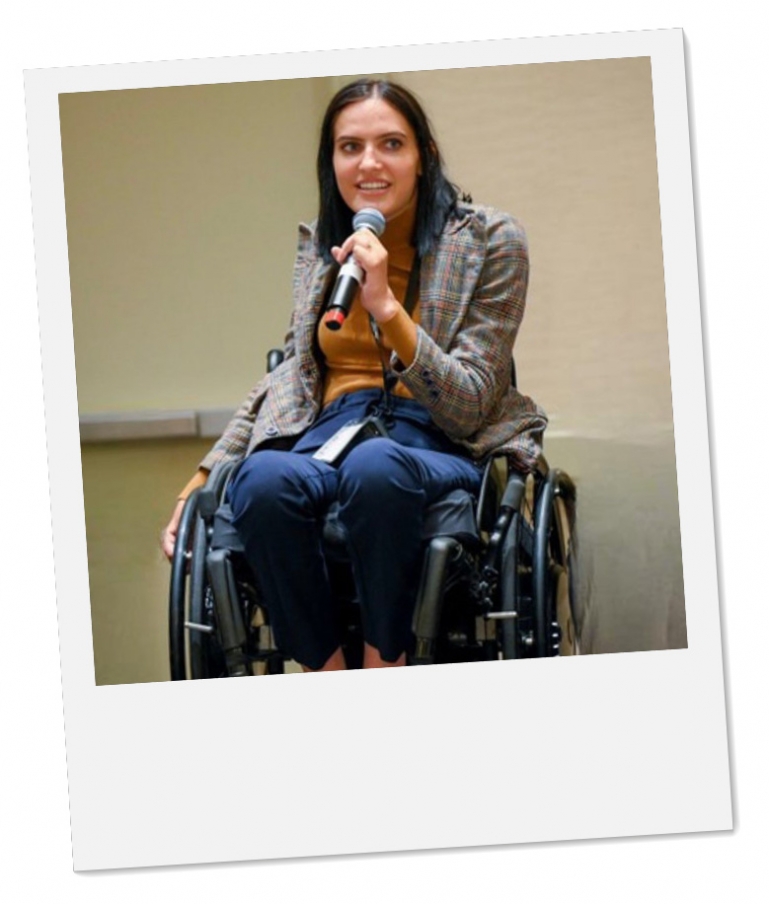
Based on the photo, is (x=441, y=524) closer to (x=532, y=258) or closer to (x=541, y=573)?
(x=541, y=573)

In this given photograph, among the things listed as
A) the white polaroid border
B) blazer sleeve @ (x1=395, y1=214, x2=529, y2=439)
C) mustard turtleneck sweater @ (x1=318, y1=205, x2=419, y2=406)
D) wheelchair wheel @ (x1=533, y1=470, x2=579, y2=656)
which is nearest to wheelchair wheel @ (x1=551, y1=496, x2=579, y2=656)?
wheelchair wheel @ (x1=533, y1=470, x2=579, y2=656)

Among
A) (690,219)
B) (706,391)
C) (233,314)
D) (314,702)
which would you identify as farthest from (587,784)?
(233,314)

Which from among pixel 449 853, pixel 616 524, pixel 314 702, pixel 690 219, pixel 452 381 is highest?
pixel 690 219

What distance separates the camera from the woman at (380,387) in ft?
10.4

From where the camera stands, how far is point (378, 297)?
317 centimetres

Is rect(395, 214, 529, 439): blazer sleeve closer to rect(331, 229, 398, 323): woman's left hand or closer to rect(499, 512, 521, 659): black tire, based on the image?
rect(331, 229, 398, 323): woman's left hand

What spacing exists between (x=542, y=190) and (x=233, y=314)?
67 cm

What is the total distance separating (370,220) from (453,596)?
0.62 meters

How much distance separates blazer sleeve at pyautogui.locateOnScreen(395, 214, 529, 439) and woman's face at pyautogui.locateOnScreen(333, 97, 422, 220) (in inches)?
6.0

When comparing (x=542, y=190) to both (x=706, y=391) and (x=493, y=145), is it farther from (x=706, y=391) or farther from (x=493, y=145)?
(x=706, y=391)

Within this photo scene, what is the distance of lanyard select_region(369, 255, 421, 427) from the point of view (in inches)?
131

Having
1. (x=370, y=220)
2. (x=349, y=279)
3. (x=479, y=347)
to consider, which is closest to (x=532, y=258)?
(x=479, y=347)

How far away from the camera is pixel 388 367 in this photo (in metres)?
3.32

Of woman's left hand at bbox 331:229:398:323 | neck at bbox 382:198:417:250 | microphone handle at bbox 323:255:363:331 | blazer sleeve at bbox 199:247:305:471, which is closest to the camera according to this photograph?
microphone handle at bbox 323:255:363:331
